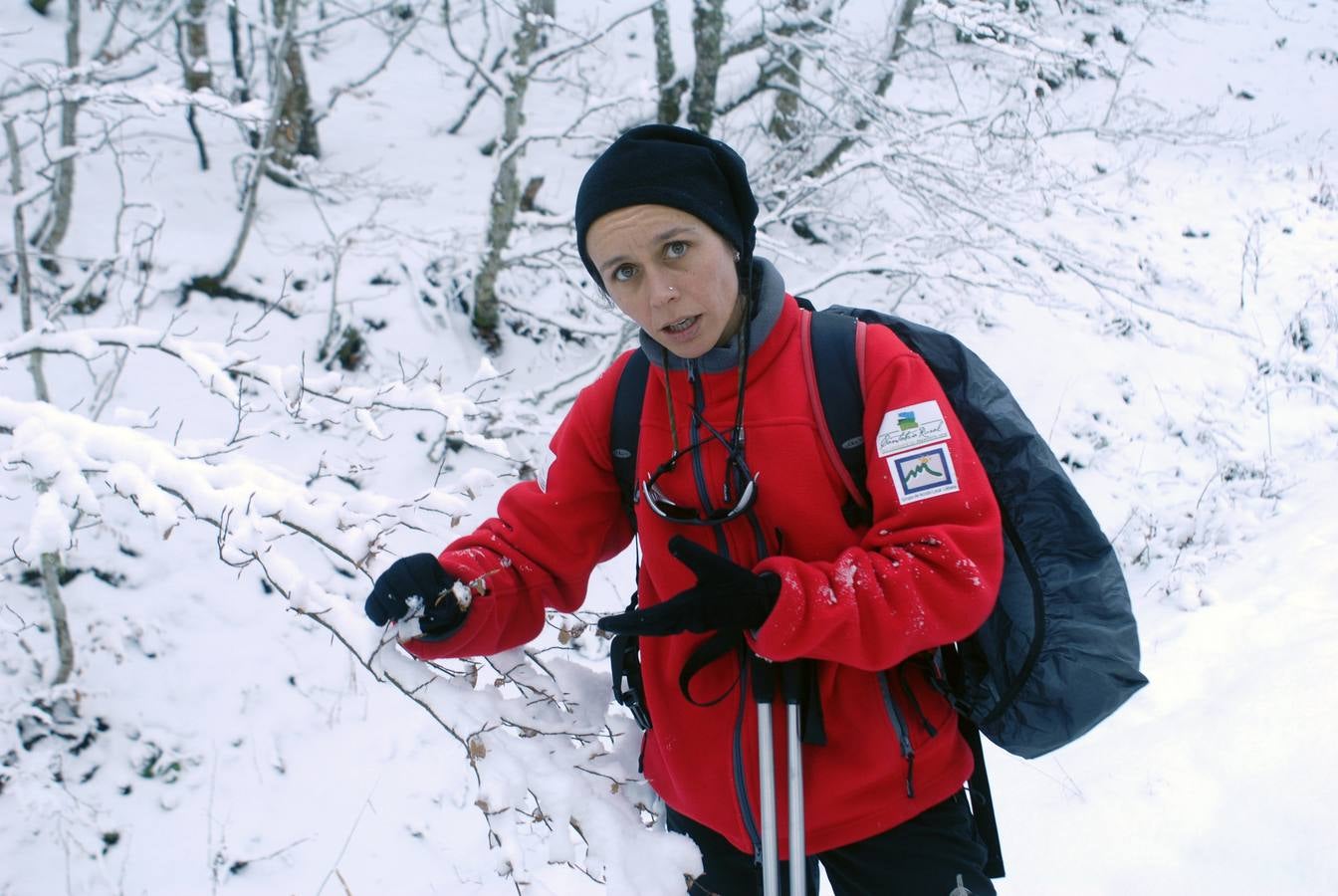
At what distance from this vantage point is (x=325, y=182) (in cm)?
739

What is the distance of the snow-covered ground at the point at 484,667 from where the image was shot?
2943mm

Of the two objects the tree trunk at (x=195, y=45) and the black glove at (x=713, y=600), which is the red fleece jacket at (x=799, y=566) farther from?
the tree trunk at (x=195, y=45)

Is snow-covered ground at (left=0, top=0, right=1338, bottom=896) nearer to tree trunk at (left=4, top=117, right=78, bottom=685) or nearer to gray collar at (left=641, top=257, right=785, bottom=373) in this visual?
tree trunk at (left=4, top=117, right=78, bottom=685)

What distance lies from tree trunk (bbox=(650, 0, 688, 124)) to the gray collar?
5.48 m

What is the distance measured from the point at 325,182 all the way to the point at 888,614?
287 inches

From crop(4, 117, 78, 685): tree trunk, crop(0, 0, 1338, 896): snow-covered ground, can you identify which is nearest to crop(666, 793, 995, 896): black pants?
crop(0, 0, 1338, 896): snow-covered ground

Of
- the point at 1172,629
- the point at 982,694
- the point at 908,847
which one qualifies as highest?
the point at 982,694

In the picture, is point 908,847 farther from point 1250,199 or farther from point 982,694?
point 1250,199

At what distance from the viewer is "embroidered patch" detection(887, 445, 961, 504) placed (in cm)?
150

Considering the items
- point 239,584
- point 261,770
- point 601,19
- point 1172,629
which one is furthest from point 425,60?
point 1172,629

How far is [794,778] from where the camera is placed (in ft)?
5.28

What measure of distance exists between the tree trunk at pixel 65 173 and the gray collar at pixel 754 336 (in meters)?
3.75

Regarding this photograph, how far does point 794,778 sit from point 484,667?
7.92 ft

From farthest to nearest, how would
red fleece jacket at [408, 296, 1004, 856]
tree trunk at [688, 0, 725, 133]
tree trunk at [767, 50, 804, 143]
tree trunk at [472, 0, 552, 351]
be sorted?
1. tree trunk at [767, 50, 804, 143]
2. tree trunk at [688, 0, 725, 133]
3. tree trunk at [472, 0, 552, 351]
4. red fleece jacket at [408, 296, 1004, 856]
